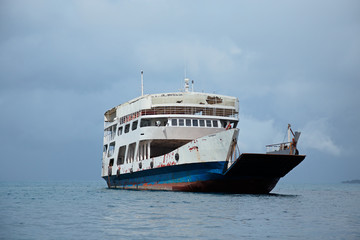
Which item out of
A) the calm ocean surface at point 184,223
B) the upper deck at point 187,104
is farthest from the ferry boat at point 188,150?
the calm ocean surface at point 184,223

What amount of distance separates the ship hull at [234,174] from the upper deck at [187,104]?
517 centimetres

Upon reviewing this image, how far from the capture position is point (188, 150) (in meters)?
30.8

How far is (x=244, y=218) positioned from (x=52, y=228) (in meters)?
7.32

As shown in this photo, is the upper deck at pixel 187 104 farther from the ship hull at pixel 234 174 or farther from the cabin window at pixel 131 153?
the ship hull at pixel 234 174

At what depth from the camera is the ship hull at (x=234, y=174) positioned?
28870 millimetres

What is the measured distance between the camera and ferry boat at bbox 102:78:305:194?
29.3m

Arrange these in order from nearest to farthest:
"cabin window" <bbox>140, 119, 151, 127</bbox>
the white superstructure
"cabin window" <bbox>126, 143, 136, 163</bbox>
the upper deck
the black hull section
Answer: the black hull section
the white superstructure
the upper deck
"cabin window" <bbox>140, 119, 151, 127</bbox>
"cabin window" <bbox>126, 143, 136, 163</bbox>

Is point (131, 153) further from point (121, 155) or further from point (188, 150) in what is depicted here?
point (188, 150)

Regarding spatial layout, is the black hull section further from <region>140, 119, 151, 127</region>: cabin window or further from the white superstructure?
<region>140, 119, 151, 127</region>: cabin window

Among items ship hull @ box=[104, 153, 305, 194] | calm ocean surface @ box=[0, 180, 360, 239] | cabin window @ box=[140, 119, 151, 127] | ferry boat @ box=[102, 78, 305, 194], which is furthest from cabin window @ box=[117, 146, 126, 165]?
calm ocean surface @ box=[0, 180, 360, 239]

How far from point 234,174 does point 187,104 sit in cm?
803

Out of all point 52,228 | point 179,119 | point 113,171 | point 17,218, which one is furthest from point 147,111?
point 52,228

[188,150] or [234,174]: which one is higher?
[188,150]

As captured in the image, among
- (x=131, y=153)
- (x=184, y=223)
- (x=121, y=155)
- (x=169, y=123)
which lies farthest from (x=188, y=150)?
(x=121, y=155)
